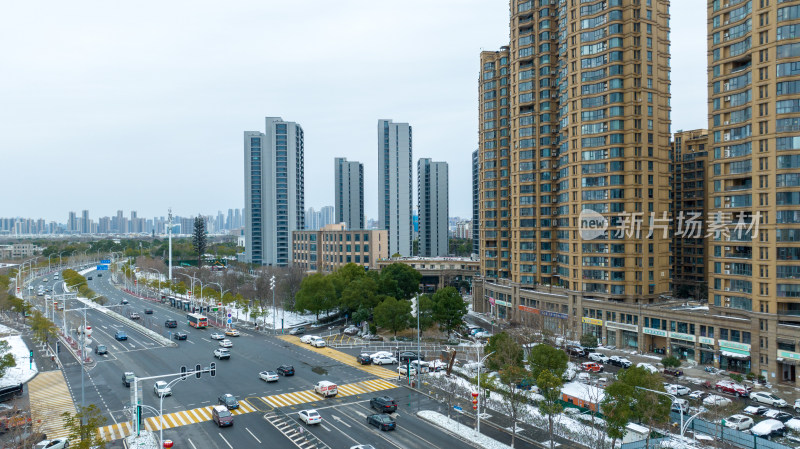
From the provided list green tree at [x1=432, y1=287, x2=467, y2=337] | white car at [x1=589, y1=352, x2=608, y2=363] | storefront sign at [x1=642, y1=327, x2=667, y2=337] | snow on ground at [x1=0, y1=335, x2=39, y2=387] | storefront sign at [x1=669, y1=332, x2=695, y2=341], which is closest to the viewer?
snow on ground at [x1=0, y1=335, x2=39, y2=387]

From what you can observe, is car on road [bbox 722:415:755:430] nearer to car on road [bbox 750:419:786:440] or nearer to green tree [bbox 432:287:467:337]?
car on road [bbox 750:419:786:440]

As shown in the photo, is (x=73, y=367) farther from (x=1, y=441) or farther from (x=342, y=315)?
(x=342, y=315)

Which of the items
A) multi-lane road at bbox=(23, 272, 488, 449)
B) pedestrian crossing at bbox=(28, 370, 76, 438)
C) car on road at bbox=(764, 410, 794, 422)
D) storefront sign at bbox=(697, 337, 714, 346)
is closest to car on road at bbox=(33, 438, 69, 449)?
pedestrian crossing at bbox=(28, 370, 76, 438)

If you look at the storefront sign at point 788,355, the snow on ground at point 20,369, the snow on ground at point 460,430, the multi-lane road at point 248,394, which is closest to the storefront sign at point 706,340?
the storefront sign at point 788,355

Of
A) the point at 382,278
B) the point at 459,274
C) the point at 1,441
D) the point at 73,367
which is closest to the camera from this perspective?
the point at 1,441

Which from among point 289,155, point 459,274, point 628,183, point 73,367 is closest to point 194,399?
point 73,367

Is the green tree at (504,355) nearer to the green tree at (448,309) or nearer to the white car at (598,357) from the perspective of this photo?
the white car at (598,357)

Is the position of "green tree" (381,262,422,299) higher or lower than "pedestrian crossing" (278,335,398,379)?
higher
